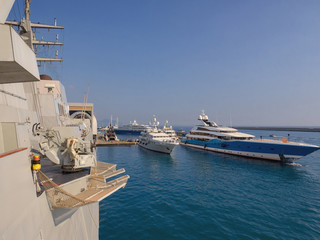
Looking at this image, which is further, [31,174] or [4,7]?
[4,7]

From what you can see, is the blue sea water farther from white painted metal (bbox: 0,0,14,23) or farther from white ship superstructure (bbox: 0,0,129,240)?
white painted metal (bbox: 0,0,14,23)

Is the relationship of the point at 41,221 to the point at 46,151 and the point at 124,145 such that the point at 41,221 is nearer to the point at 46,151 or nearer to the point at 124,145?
the point at 46,151

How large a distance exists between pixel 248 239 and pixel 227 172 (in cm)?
1818

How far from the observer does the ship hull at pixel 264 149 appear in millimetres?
34312

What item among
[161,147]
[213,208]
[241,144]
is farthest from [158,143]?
[213,208]

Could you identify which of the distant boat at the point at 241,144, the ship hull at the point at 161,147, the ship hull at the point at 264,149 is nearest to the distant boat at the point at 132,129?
the distant boat at the point at 241,144

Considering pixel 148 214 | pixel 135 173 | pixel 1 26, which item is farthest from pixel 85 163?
pixel 135 173

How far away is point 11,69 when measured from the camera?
383cm

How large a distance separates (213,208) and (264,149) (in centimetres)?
3057

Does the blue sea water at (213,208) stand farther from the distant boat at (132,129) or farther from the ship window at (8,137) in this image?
the distant boat at (132,129)

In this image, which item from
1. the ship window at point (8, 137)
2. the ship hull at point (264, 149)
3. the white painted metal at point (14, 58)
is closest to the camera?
the white painted metal at point (14, 58)

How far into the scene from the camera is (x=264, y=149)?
38.2 metres

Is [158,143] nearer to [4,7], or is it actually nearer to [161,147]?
[161,147]

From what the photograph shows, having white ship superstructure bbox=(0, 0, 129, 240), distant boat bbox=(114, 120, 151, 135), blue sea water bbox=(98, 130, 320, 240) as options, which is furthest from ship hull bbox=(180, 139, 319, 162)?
distant boat bbox=(114, 120, 151, 135)
